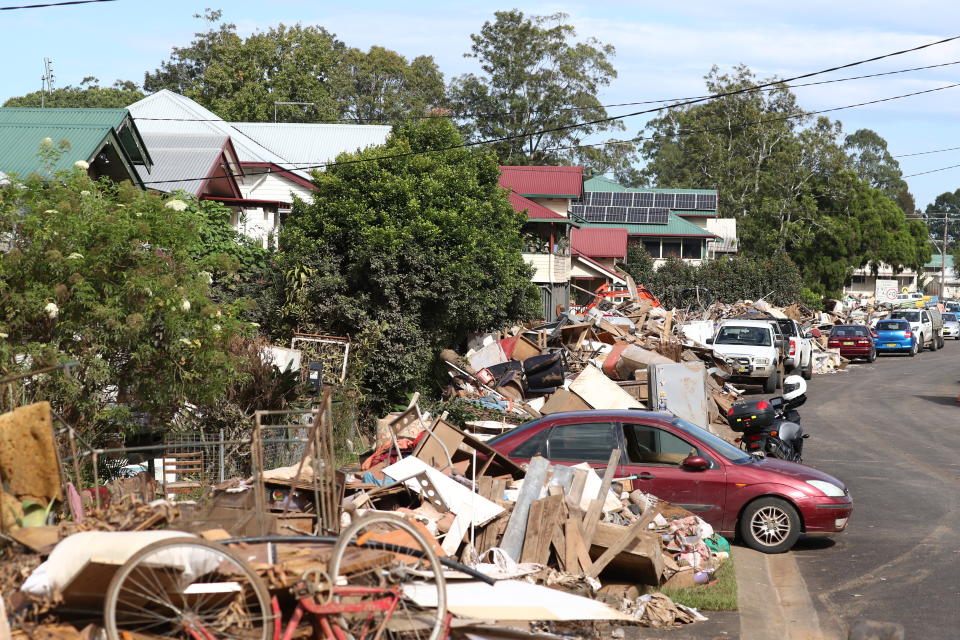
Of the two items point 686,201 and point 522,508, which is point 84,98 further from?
point 522,508

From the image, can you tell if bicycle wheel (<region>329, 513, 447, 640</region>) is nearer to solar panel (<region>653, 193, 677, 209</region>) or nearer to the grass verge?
the grass verge

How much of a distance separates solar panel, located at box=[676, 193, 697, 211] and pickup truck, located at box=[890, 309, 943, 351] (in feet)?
63.0

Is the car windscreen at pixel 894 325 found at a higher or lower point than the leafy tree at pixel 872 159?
lower

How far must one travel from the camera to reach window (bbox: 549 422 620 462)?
10.7 meters

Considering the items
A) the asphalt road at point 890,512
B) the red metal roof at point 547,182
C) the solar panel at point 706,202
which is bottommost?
the asphalt road at point 890,512

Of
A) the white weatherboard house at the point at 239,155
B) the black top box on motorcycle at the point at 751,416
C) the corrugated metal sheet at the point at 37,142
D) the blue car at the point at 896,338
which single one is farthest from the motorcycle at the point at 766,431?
the blue car at the point at 896,338

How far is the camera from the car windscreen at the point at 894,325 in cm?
4212

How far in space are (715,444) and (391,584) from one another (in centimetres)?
587

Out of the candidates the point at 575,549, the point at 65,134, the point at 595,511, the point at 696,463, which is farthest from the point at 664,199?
the point at 575,549

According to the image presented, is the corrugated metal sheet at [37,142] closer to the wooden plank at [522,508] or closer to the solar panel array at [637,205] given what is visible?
the wooden plank at [522,508]

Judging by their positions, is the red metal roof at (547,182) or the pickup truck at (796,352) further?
the red metal roof at (547,182)

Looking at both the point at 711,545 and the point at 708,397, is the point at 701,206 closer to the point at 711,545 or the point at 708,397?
the point at 708,397

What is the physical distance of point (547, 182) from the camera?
4047 cm

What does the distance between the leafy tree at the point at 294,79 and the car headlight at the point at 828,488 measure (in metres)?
46.6
